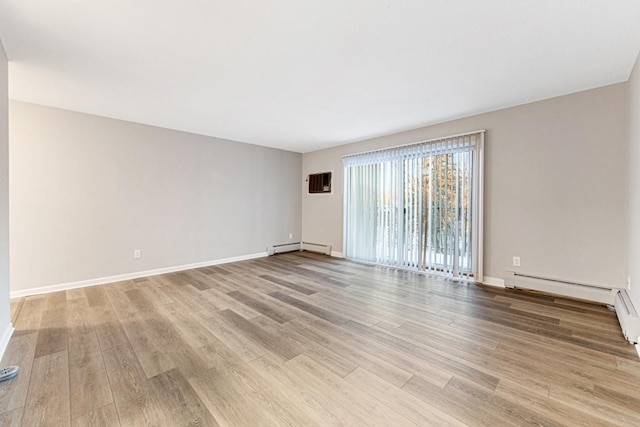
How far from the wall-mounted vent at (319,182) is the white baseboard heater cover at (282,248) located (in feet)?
4.46

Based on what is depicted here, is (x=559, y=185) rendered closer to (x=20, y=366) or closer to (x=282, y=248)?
(x=282, y=248)

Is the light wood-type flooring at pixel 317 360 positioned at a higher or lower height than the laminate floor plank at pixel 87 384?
higher

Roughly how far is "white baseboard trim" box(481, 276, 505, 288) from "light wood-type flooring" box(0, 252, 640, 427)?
24 centimetres

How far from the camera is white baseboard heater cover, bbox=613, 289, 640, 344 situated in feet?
6.57

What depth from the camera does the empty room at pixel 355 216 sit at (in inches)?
63.4

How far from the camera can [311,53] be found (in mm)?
2193

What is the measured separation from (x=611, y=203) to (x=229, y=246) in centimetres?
554

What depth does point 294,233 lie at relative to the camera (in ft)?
20.6

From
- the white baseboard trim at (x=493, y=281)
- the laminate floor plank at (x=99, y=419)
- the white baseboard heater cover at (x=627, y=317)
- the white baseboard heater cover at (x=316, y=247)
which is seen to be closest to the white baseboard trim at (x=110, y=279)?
the white baseboard heater cover at (x=316, y=247)

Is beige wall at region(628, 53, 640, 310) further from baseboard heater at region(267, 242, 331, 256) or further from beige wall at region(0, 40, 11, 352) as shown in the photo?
beige wall at region(0, 40, 11, 352)

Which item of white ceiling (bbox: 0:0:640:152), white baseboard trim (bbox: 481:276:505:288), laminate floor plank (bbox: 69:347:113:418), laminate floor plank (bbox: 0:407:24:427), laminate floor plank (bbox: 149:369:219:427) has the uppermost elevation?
white ceiling (bbox: 0:0:640:152)

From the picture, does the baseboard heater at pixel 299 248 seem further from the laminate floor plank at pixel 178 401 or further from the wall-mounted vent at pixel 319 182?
the laminate floor plank at pixel 178 401

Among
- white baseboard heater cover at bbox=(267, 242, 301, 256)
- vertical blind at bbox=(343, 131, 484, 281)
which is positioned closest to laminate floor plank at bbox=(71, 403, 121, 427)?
vertical blind at bbox=(343, 131, 484, 281)

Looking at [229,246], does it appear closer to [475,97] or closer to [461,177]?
[461,177]
